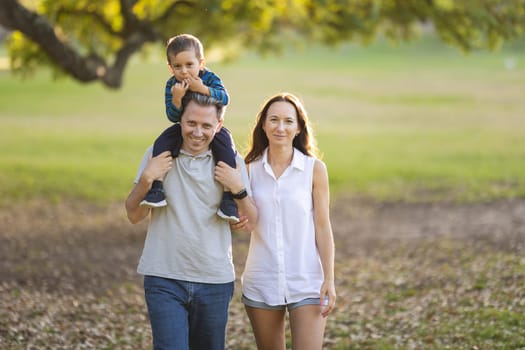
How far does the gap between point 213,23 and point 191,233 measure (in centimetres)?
994

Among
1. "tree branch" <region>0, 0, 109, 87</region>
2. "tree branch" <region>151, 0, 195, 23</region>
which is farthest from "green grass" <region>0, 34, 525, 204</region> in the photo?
"tree branch" <region>151, 0, 195, 23</region>

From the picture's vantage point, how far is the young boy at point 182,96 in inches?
190

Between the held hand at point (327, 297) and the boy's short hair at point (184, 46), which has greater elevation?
the boy's short hair at point (184, 46)

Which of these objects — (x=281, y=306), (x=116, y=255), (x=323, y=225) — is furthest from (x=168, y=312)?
(x=116, y=255)

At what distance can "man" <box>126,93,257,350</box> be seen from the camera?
15.9 ft

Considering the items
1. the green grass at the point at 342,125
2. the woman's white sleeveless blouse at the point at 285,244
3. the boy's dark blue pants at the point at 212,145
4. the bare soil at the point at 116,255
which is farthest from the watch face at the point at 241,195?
the bare soil at the point at 116,255

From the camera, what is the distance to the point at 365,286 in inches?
420

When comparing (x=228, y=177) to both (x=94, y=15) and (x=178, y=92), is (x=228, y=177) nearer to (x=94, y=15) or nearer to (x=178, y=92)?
(x=178, y=92)

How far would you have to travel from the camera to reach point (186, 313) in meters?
4.89

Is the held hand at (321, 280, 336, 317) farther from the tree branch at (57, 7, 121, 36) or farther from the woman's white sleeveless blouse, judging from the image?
the tree branch at (57, 7, 121, 36)

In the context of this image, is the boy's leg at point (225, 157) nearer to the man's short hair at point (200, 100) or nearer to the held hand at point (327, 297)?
the man's short hair at point (200, 100)

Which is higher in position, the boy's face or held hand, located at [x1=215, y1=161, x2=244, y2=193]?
the boy's face

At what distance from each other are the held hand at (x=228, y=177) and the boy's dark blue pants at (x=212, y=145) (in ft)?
0.19

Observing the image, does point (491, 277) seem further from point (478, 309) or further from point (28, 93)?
point (28, 93)
